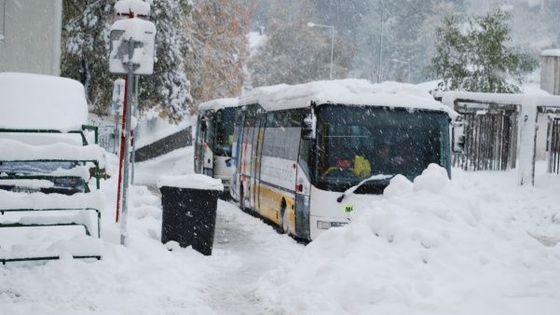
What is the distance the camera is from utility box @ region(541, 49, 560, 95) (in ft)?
110

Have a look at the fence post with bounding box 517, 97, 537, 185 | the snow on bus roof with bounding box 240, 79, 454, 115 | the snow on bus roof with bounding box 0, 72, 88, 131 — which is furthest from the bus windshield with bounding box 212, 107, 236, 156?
the snow on bus roof with bounding box 240, 79, 454, 115

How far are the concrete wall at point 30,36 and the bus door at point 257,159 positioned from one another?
6.27 metres

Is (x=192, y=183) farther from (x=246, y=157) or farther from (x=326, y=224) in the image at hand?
(x=246, y=157)

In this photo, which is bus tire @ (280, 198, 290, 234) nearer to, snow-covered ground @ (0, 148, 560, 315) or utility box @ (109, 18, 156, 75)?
snow-covered ground @ (0, 148, 560, 315)

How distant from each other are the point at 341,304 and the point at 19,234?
509 centimetres

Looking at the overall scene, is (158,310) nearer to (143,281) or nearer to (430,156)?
(143,281)

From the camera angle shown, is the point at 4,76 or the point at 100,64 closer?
the point at 4,76

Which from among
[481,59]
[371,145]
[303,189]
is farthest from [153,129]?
[371,145]

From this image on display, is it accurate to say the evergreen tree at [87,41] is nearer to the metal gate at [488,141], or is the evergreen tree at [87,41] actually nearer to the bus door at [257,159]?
the bus door at [257,159]

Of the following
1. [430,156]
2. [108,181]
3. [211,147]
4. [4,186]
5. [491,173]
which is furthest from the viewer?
[211,147]

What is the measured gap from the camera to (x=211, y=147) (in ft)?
86.6

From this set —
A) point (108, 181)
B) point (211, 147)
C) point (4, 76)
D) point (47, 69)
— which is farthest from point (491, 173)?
point (4, 76)

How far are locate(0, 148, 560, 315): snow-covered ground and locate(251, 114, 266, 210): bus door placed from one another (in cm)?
576

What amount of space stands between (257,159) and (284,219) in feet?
10.1
